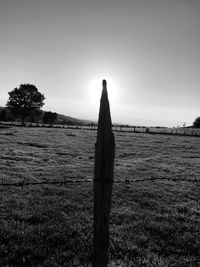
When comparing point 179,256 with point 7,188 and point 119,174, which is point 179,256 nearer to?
point 7,188

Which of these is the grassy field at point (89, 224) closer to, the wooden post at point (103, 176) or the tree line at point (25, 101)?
the wooden post at point (103, 176)

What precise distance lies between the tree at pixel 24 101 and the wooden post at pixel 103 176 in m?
79.1

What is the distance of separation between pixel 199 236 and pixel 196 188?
7.21 metres

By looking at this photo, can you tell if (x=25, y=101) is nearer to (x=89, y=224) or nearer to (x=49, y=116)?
(x=49, y=116)

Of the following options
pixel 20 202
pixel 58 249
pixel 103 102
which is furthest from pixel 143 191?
pixel 103 102

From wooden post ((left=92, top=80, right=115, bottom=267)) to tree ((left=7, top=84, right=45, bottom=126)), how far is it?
3116 inches

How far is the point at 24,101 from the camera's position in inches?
3155

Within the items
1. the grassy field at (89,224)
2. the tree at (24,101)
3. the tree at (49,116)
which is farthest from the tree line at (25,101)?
the grassy field at (89,224)

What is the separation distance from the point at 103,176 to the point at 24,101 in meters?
80.7

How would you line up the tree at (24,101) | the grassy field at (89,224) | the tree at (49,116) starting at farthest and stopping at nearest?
the tree at (49,116), the tree at (24,101), the grassy field at (89,224)

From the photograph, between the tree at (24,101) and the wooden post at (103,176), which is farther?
the tree at (24,101)

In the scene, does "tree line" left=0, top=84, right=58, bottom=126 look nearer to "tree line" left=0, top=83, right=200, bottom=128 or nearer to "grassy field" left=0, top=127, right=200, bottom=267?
"tree line" left=0, top=83, right=200, bottom=128

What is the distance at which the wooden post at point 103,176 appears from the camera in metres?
3.23

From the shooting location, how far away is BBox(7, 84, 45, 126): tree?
79688 mm
